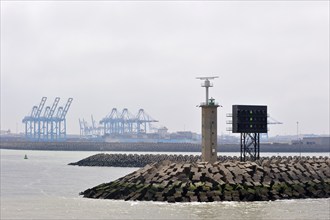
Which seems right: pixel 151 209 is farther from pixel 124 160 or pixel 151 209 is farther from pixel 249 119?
pixel 124 160

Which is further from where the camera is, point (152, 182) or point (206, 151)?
point (206, 151)

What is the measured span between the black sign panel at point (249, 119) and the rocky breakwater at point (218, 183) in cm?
533

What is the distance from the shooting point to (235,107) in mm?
57344

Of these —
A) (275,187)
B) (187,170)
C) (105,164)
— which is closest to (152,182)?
(187,170)

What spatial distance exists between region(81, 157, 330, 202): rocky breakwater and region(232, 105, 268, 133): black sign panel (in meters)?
5.33

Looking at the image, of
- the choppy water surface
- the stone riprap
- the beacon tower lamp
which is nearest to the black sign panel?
the beacon tower lamp

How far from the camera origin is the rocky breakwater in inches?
1790

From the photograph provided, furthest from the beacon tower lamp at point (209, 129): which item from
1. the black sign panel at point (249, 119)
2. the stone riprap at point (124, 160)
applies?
the stone riprap at point (124, 160)

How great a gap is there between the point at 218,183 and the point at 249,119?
1242 centimetres

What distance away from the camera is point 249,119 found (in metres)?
57.9

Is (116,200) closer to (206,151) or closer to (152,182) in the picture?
(152,182)

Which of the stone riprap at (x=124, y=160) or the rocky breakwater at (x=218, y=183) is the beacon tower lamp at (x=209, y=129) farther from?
the stone riprap at (x=124, y=160)

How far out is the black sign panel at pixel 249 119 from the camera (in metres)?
57.5

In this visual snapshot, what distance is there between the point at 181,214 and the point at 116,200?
7.98 m
